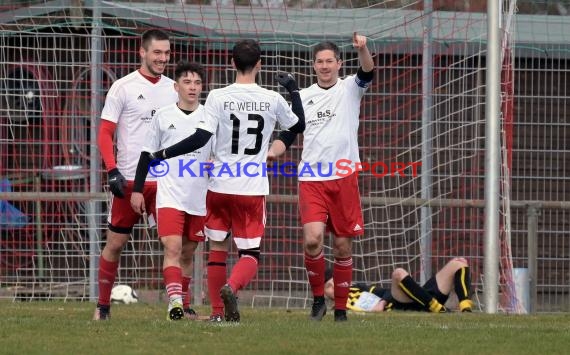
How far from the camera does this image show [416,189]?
16.2 metres

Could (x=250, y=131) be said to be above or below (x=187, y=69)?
below

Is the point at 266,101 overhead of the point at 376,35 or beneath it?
beneath

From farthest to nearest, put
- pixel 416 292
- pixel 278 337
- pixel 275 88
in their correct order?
pixel 275 88
pixel 416 292
pixel 278 337

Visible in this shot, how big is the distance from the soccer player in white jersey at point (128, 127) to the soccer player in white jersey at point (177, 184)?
0.28 m

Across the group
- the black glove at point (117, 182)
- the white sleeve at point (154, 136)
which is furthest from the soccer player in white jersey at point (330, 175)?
the black glove at point (117, 182)

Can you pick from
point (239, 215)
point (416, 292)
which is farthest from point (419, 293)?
point (239, 215)

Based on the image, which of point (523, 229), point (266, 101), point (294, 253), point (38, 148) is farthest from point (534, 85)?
point (266, 101)

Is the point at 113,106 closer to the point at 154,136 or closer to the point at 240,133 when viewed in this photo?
the point at 154,136

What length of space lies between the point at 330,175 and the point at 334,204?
257mm

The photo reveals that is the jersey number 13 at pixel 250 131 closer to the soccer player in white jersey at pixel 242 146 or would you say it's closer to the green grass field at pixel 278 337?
the soccer player in white jersey at pixel 242 146

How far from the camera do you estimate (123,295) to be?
45.8 feet

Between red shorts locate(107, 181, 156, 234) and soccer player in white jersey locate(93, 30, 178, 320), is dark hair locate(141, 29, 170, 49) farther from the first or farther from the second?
red shorts locate(107, 181, 156, 234)

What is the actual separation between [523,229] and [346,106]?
23.6 ft

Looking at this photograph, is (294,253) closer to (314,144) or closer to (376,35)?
(376,35)
